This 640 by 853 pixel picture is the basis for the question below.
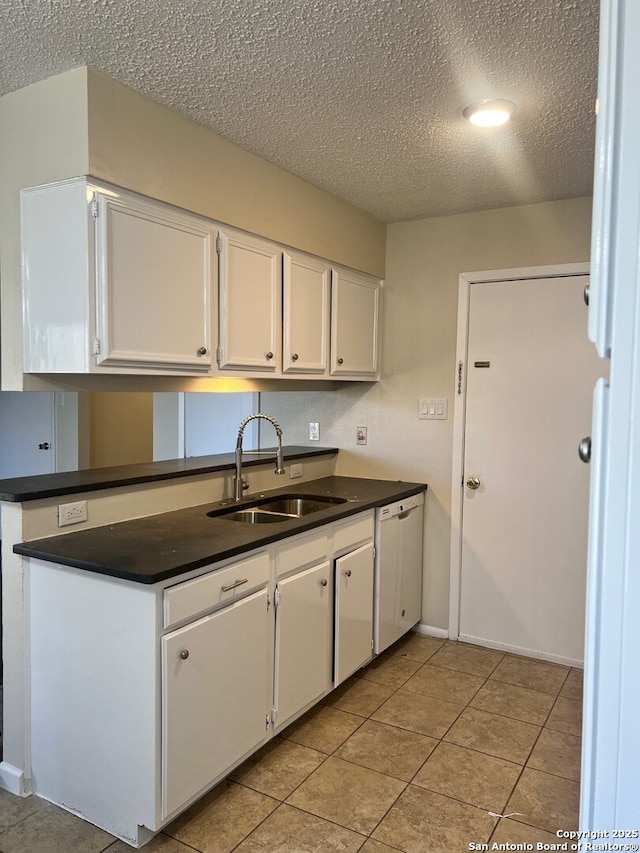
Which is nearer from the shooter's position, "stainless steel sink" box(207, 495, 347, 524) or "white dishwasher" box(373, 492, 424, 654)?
"stainless steel sink" box(207, 495, 347, 524)

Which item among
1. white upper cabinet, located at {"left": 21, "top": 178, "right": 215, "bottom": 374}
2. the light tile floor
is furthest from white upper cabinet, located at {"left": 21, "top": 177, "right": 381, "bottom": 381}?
the light tile floor

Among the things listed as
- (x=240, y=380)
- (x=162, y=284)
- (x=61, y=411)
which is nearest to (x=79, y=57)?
(x=162, y=284)

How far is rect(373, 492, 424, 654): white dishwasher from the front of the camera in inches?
122

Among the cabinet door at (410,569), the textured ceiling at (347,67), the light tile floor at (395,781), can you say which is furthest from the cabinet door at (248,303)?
the light tile floor at (395,781)

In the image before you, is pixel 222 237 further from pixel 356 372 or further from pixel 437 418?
pixel 437 418

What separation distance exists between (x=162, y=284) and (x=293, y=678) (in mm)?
1602

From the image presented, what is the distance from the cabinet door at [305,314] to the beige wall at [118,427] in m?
0.74

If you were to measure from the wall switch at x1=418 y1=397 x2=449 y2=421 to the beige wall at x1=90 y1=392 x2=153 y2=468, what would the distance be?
5.05 feet

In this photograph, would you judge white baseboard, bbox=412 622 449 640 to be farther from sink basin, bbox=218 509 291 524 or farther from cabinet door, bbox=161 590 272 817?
cabinet door, bbox=161 590 272 817

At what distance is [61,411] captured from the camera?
3.35 m

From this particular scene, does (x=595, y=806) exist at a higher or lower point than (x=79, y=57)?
lower

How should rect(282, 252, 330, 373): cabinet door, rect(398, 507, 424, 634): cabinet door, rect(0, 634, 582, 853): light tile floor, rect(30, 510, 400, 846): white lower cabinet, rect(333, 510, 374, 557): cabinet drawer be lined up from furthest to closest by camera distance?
rect(398, 507, 424, 634): cabinet door
rect(282, 252, 330, 373): cabinet door
rect(333, 510, 374, 557): cabinet drawer
rect(0, 634, 582, 853): light tile floor
rect(30, 510, 400, 846): white lower cabinet

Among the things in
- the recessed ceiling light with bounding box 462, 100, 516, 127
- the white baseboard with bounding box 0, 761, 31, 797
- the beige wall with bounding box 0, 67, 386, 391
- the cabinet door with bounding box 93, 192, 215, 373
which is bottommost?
the white baseboard with bounding box 0, 761, 31, 797

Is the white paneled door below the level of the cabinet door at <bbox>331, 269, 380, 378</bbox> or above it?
below
